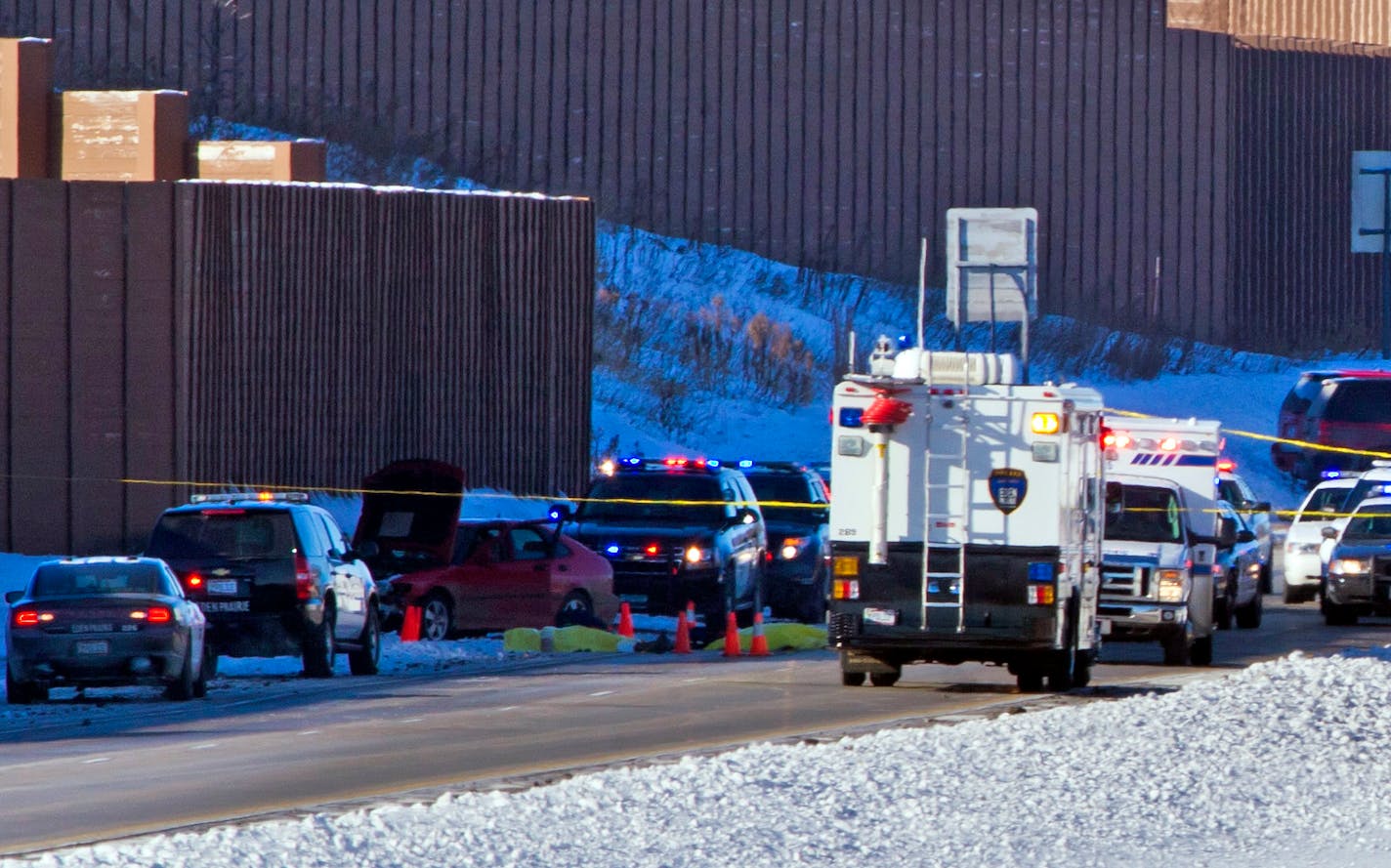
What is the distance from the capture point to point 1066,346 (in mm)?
56656

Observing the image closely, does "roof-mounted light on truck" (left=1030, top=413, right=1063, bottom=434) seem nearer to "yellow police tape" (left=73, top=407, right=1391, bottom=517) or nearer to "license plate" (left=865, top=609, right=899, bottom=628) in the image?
"license plate" (left=865, top=609, right=899, bottom=628)

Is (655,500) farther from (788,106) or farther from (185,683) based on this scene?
(788,106)

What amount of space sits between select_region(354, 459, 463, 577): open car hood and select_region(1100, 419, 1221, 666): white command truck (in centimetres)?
704

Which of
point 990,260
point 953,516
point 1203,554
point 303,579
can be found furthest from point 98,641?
point 990,260

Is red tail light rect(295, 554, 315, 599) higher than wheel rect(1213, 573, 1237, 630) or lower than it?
higher

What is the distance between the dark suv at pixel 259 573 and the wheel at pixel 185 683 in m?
1.51

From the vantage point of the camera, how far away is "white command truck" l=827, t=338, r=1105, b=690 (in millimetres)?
20797

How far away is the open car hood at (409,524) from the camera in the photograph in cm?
2797

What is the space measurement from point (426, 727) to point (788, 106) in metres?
35.9

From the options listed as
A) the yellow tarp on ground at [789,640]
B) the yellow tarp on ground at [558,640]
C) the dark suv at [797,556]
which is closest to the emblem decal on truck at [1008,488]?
the yellow tarp on ground at [789,640]

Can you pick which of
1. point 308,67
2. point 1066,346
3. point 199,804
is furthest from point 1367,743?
point 1066,346

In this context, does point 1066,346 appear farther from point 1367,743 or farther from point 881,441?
point 1367,743

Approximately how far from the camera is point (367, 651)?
2444 centimetres

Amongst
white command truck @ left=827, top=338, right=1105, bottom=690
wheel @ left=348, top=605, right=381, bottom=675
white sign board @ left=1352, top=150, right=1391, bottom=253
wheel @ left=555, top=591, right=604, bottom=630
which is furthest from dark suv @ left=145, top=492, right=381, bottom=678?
white sign board @ left=1352, top=150, right=1391, bottom=253
